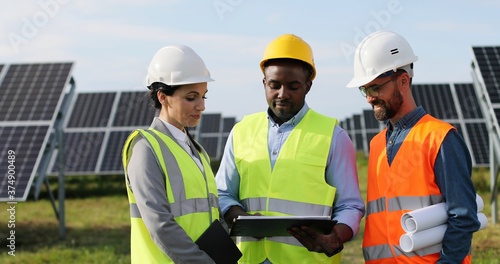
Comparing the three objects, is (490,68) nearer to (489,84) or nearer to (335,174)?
(489,84)

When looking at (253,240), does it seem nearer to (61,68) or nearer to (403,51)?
(403,51)

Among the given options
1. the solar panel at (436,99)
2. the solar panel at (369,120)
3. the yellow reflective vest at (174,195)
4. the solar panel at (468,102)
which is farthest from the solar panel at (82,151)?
the yellow reflective vest at (174,195)

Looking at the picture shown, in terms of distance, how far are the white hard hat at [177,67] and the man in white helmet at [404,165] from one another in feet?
2.70

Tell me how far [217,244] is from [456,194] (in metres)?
1.15

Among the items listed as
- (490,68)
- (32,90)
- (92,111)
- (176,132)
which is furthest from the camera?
(92,111)

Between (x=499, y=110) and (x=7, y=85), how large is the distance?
28.1 ft

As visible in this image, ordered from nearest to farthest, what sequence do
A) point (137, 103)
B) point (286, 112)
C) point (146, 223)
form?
point (146, 223)
point (286, 112)
point (137, 103)

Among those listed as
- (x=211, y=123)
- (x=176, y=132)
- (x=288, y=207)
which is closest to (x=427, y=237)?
(x=288, y=207)

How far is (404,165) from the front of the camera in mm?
3246

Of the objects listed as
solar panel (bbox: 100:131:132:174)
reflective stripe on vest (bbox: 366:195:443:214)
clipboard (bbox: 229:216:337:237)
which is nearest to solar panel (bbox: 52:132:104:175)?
solar panel (bbox: 100:131:132:174)

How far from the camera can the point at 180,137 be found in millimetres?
3277

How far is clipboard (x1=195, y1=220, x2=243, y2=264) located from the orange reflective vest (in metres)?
0.76

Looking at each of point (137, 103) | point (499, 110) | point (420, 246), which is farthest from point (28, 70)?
point (420, 246)

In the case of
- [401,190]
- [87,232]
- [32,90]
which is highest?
[32,90]
